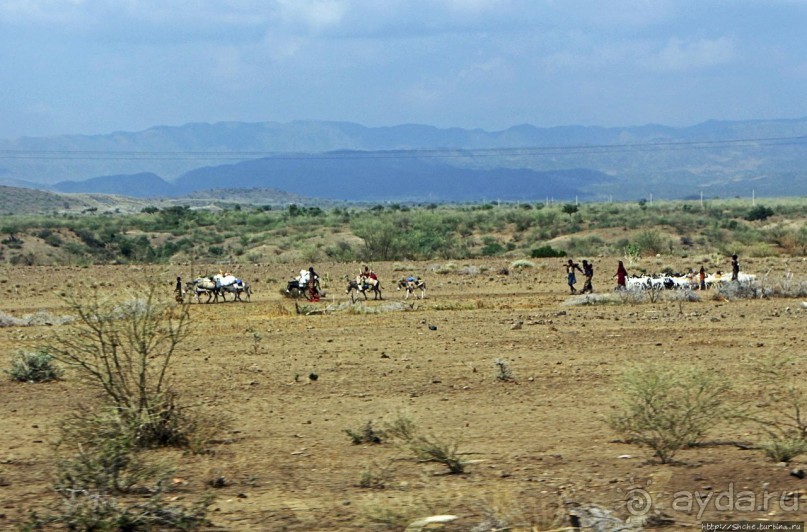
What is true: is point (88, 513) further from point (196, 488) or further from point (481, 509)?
point (481, 509)

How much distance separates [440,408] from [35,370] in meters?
6.60

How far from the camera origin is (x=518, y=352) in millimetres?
19250

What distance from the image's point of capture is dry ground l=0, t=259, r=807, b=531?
380 inches

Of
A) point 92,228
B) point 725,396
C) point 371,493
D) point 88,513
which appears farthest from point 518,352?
point 92,228

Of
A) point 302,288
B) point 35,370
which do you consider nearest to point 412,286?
point 302,288

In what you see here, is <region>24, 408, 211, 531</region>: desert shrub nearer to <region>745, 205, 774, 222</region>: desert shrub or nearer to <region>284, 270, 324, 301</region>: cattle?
<region>284, 270, 324, 301</region>: cattle

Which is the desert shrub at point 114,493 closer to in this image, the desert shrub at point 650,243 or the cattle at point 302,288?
the cattle at point 302,288

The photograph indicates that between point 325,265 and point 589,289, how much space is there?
16.8 meters

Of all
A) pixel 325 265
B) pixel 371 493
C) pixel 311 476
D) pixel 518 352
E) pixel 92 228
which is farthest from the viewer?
pixel 92 228

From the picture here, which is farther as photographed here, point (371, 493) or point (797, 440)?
point (797, 440)

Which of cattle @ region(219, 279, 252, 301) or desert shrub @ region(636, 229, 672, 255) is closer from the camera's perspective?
cattle @ region(219, 279, 252, 301)

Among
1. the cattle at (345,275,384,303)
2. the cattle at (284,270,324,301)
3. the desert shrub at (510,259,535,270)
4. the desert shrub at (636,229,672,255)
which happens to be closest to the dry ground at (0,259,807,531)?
the cattle at (345,275,384,303)

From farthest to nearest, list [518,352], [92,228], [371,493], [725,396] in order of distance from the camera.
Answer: [92,228], [518,352], [725,396], [371,493]

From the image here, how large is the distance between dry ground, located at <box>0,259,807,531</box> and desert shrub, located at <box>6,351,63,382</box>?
0.35m
